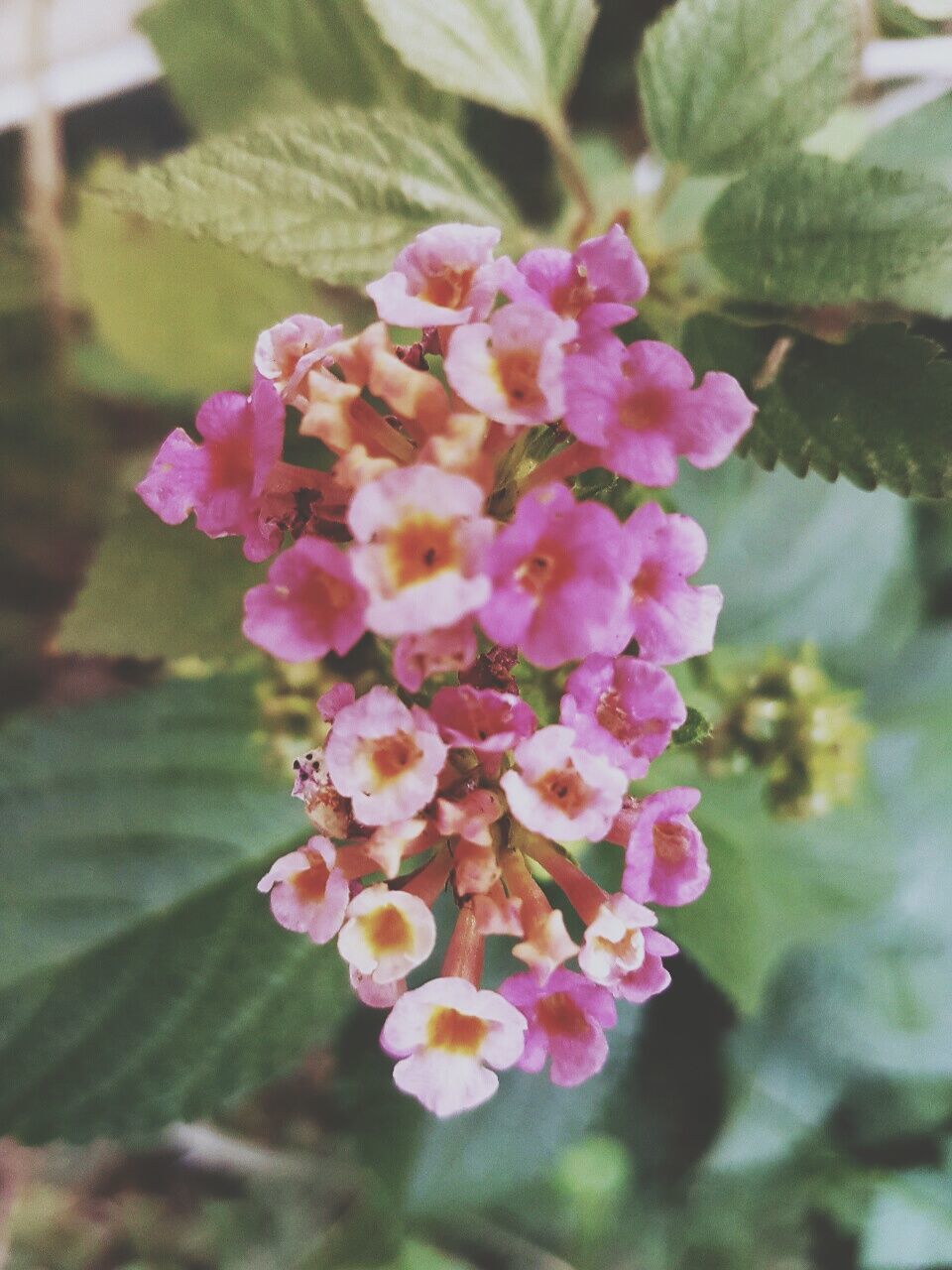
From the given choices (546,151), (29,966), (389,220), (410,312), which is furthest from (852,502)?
(29,966)

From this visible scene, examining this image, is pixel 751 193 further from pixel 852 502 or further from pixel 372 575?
pixel 852 502

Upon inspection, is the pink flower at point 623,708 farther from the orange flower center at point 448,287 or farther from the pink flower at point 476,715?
the orange flower center at point 448,287

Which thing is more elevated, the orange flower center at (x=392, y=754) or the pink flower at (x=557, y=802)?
the orange flower center at (x=392, y=754)

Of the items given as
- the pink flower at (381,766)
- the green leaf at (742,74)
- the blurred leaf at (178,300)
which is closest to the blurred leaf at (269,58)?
the blurred leaf at (178,300)

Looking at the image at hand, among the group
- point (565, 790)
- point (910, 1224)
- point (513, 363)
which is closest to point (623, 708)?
point (565, 790)

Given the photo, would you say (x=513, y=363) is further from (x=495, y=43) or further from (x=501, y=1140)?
(x=501, y=1140)

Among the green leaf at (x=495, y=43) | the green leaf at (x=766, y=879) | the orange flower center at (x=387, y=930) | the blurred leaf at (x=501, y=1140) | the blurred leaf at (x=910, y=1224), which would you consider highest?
the green leaf at (x=495, y=43)
